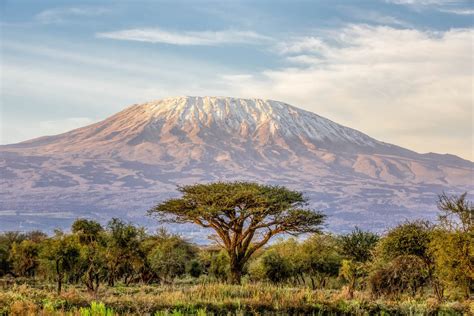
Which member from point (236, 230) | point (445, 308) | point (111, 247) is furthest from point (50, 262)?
point (445, 308)

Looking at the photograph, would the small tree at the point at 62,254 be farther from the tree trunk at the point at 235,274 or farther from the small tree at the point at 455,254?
the small tree at the point at 455,254

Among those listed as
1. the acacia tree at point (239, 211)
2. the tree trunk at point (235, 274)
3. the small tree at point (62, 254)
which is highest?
the acacia tree at point (239, 211)

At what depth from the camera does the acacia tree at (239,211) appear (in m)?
42.0

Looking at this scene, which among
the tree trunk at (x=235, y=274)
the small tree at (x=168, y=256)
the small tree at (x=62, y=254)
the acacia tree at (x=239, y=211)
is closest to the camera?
the tree trunk at (x=235, y=274)

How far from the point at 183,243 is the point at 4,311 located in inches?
1677

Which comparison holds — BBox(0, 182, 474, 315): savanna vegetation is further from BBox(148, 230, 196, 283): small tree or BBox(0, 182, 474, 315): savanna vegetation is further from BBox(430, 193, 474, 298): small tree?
BBox(148, 230, 196, 283): small tree

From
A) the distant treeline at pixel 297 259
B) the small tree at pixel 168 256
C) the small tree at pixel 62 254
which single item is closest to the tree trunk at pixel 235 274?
the distant treeline at pixel 297 259

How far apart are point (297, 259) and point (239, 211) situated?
15297 millimetres

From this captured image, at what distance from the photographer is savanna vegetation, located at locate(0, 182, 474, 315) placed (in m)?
23.6

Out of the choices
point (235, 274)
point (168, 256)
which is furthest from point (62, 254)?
point (168, 256)

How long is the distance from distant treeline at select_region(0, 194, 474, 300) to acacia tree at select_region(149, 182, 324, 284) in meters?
5.82

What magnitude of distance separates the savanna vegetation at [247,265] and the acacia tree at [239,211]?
0.08m

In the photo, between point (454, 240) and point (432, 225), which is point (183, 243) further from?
point (454, 240)

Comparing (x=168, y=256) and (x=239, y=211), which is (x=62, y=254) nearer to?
(x=239, y=211)
